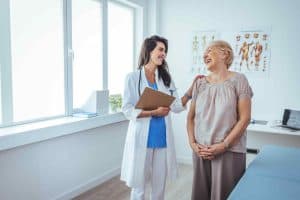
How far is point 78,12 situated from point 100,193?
1.91m

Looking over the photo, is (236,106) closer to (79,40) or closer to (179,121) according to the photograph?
(79,40)

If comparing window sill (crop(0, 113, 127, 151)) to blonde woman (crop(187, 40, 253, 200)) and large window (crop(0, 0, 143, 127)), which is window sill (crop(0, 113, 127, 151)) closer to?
large window (crop(0, 0, 143, 127))

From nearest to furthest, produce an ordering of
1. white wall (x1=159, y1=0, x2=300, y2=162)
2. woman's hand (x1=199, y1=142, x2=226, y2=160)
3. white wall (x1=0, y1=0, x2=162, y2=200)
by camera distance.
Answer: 1. woman's hand (x1=199, y1=142, x2=226, y2=160)
2. white wall (x1=0, y1=0, x2=162, y2=200)
3. white wall (x1=159, y1=0, x2=300, y2=162)

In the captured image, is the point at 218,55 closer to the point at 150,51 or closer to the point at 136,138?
the point at 150,51

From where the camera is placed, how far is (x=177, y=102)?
223cm

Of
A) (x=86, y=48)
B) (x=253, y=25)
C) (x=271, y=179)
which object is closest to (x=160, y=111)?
(x=271, y=179)

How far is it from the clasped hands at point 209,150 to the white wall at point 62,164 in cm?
Result: 145

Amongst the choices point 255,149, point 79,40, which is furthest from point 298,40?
point 79,40

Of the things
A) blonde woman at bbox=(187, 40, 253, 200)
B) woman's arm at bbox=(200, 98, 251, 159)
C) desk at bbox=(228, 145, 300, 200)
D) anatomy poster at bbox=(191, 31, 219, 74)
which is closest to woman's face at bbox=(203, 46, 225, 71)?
blonde woman at bbox=(187, 40, 253, 200)

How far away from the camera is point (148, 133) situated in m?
2.13

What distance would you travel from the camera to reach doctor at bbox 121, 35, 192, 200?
212cm

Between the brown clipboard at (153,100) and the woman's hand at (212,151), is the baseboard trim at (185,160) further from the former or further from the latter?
the woman's hand at (212,151)

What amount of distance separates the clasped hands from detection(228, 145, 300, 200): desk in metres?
0.18

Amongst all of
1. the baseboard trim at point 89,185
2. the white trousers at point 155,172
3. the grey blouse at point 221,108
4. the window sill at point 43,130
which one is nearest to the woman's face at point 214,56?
the grey blouse at point 221,108
